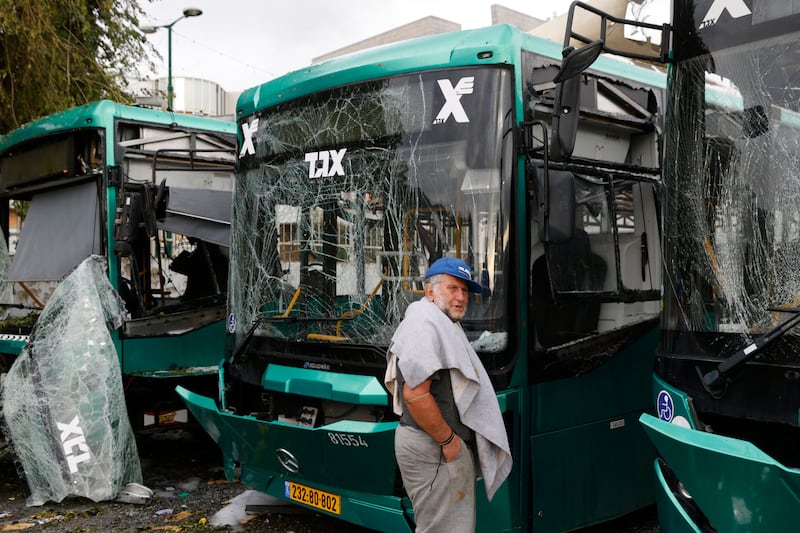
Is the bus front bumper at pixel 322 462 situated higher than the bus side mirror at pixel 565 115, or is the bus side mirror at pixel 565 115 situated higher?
the bus side mirror at pixel 565 115

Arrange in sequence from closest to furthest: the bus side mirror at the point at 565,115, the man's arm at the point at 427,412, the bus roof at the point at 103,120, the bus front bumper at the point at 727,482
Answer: the bus front bumper at the point at 727,482 < the man's arm at the point at 427,412 < the bus side mirror at the point at 565,115 < the bus roof at the point at 103,120

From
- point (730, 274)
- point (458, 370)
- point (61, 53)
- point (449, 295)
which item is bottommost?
point (458, 370)

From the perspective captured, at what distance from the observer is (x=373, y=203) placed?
15.6ft

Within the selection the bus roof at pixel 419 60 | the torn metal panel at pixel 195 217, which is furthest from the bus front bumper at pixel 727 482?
the torn metal panel at pixel 195 217

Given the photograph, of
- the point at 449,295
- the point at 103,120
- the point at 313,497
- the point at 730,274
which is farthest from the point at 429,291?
the point at 103,120

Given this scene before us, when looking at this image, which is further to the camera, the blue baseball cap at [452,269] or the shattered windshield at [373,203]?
the shattered windshield at [373,203]

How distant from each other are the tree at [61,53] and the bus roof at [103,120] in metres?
2.33

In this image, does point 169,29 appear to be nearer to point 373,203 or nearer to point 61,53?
point 61,53

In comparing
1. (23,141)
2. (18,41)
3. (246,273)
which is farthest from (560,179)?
(18,41)

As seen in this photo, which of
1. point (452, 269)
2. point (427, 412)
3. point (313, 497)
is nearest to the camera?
point (427, 412)

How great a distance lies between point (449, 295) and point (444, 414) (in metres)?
0.55

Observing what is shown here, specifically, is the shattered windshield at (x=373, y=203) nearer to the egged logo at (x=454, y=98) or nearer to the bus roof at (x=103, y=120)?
the egged logo at (x=454, y=98)

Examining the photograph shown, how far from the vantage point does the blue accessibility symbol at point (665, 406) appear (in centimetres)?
378

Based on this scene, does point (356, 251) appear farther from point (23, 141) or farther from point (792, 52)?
point (23, 141)
